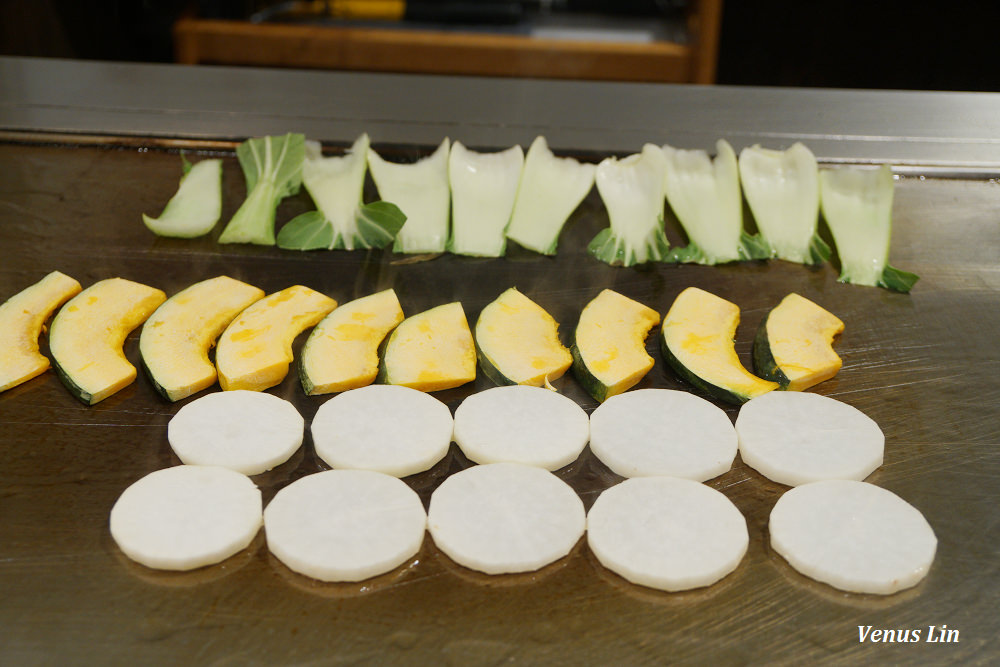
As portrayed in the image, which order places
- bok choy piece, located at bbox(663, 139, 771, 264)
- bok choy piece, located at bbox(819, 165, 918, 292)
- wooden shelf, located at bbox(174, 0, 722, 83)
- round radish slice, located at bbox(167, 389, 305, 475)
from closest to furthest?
round radish slice, located at bbox(167, 389, 305, 475)
bok choy piece, located at bbox(819, 165, 918, 292)
bok choy piece, located at bbox(663, 139, 771, 264)
wooden shelf, located at bbox(174, 0, 722, 83)

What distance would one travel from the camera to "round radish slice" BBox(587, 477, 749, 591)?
1.71 metres

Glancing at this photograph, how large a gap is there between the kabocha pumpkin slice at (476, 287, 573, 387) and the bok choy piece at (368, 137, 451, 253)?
0.44 metres

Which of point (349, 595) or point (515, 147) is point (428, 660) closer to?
point (349, 595)

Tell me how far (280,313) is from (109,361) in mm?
457

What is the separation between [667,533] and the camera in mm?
1782

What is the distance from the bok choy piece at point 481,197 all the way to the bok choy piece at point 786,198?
808 millimetres

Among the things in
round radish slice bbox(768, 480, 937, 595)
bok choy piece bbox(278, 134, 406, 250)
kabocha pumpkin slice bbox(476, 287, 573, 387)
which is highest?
bok choy piece bbox(278, 134, 406, 250)

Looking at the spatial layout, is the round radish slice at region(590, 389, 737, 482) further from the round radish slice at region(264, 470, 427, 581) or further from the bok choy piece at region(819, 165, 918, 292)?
the bok choy piece at region(819, 165, 918, 292)

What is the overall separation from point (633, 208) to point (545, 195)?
0.30 metres

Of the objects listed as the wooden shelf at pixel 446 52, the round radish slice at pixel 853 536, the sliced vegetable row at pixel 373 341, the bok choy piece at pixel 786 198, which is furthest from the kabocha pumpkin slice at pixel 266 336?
the wooden shelf at pixel 446 52

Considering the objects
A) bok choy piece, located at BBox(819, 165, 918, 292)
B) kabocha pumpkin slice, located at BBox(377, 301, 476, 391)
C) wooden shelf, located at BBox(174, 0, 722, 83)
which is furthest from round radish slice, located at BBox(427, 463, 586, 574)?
wooden shelf, located at BBox(174, 0, 722, 83)

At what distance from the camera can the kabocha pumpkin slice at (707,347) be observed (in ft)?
7.29

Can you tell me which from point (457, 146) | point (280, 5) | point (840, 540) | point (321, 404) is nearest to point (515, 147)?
point (457, 146)

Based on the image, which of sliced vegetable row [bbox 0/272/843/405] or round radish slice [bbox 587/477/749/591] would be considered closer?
round radish slice [bbox 587/477/749/591]
